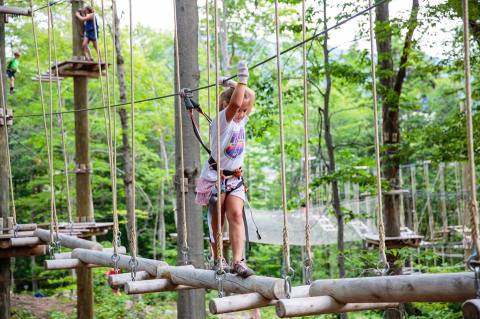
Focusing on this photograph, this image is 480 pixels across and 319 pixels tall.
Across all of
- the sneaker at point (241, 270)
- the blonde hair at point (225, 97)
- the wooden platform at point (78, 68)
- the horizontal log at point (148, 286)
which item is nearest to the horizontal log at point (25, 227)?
the wooden platform at point (78, 68)

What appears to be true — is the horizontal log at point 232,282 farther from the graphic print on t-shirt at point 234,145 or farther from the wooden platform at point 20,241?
the wooden platform at point 20,241

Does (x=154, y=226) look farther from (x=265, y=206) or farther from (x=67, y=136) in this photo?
(x=67, y=136)

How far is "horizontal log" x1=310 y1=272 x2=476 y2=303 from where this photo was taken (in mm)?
1592

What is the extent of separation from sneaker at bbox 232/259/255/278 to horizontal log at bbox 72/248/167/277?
28.0 inches

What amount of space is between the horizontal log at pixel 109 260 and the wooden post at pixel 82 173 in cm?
302

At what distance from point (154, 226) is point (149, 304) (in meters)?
5.24

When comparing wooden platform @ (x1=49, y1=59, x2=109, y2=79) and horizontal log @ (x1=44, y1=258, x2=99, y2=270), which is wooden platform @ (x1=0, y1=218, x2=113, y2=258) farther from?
wooden platform @ (x1=49, y1=59, x2=109, y2=79)

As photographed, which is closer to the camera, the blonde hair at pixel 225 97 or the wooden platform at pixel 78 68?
the blonde hair at pixel 225 97

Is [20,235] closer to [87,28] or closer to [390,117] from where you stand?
[87,28]

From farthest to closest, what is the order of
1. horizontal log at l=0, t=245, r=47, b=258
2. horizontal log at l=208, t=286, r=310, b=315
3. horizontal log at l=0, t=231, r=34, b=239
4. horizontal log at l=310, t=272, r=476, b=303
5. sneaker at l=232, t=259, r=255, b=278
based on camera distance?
horizontal log at l=0, t=245, r=47, b=258 < horizontal log at l=0, t=231, r=34, b=239 < sneaker at l=232, t=259, r=255, b=278 < horizontal log at l=208, t=286, r=310, b=315 < horizontal log at l=310, t=272, r=476, b=303

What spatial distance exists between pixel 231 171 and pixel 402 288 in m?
1.11

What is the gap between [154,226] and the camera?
Answer: 15.5 meters

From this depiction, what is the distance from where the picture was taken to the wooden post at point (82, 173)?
22.3 ft

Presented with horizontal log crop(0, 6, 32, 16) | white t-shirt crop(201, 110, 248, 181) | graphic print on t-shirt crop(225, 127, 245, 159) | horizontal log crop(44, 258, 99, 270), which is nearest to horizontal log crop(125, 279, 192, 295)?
white t-shirt crop(201, 110, 248, 181)
